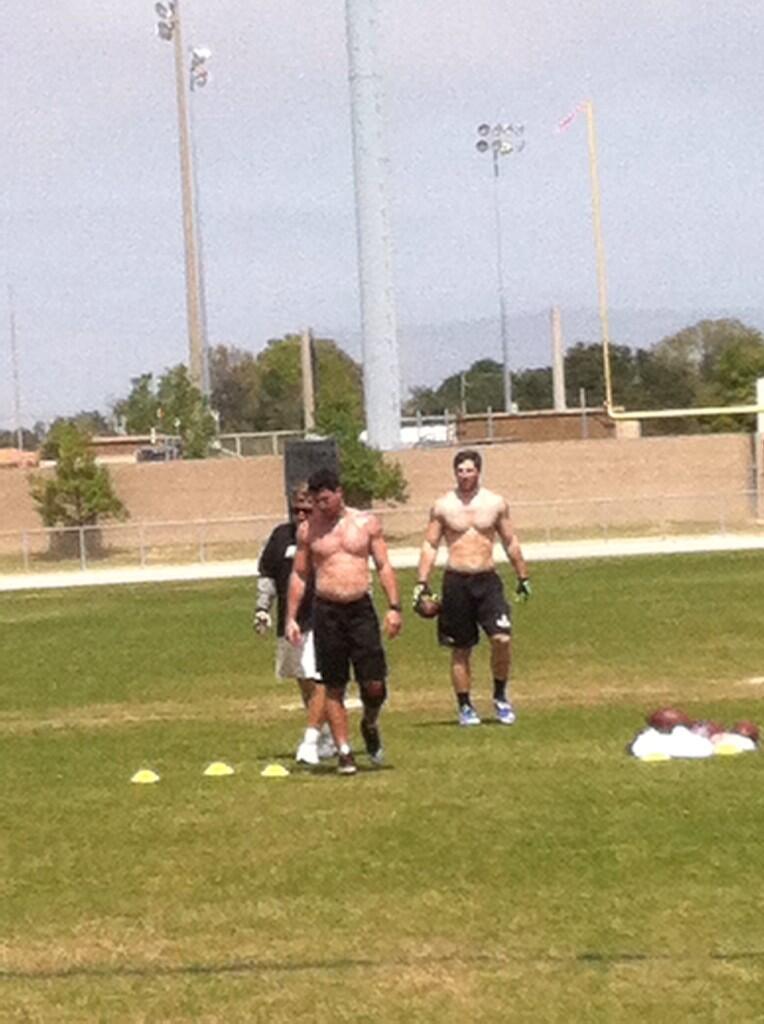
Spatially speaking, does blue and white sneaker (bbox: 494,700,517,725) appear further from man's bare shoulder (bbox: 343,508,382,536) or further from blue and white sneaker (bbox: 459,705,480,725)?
man's bare shoulder (bbox: 343,508,382,536)

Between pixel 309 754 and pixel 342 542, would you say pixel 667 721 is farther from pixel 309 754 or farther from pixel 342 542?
pixel 342 542

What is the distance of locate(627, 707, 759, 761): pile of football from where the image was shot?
13.6m

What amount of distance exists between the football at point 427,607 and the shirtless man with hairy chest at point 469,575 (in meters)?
0.15

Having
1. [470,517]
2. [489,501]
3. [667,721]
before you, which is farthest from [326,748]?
[489,501]

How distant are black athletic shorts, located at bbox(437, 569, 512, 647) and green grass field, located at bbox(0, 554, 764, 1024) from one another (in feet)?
2.58

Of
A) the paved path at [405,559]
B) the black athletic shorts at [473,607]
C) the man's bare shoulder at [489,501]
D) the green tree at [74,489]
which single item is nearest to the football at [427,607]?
the black athletic shorts at [473,607]

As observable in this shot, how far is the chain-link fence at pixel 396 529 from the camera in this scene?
187ft

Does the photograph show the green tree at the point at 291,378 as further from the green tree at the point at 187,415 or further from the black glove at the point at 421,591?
the black glove at the point at 421,591

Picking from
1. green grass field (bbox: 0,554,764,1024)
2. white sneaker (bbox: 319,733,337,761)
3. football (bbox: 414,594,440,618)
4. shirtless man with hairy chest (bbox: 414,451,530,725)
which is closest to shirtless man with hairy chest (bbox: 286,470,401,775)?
green grass field (bbox: 0,554,764,1024)

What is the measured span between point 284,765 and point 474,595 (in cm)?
261

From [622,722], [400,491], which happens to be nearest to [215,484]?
[400,491]

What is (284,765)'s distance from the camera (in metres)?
14.4

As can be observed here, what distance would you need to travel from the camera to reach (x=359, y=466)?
5741 centimetres

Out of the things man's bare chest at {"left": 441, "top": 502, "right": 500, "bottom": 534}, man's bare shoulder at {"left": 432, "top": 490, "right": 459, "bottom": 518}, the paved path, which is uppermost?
man's bare shoulder at {"left": 432, "top": 490, "right": 459, "bottom": 518}
